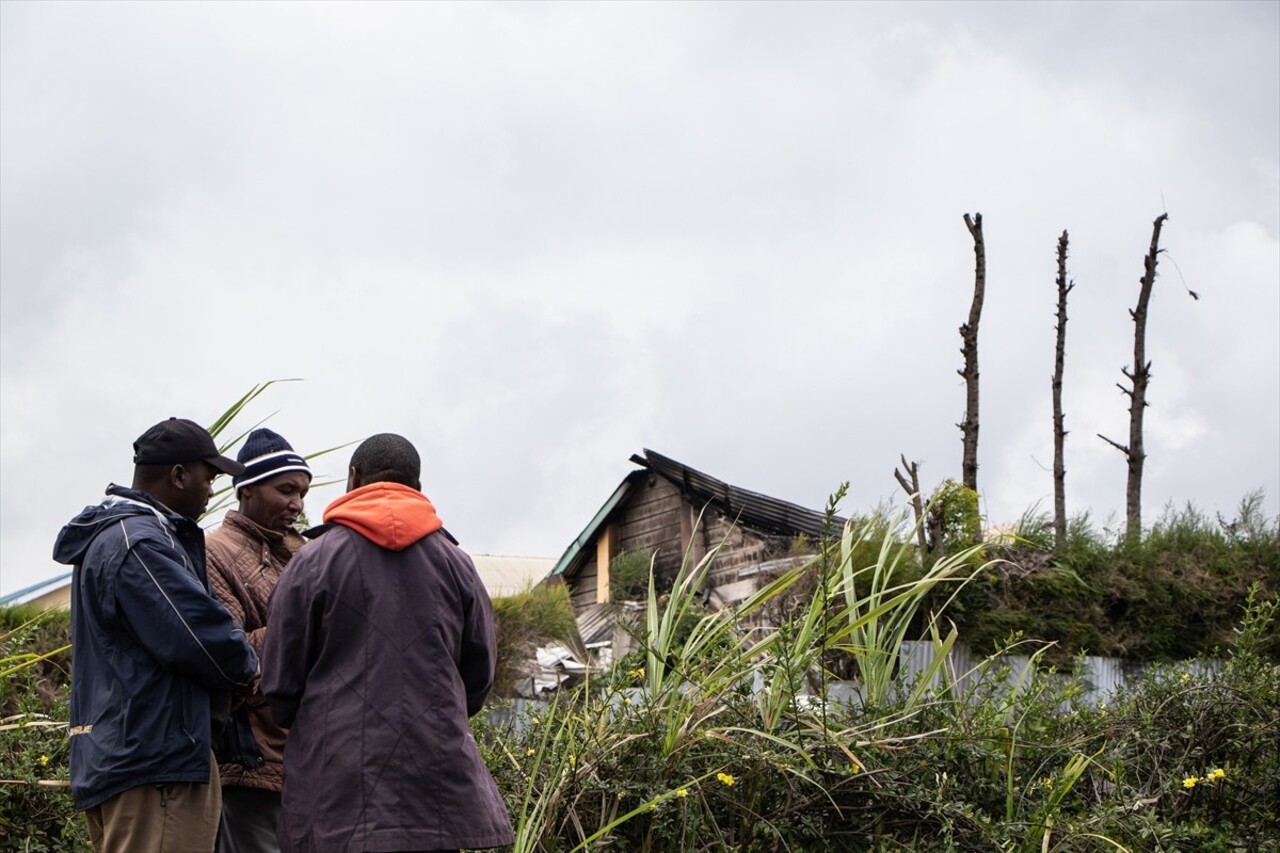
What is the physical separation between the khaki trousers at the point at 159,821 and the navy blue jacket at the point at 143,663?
0.11 feet

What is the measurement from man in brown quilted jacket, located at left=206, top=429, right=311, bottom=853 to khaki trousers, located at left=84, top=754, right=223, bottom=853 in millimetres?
240

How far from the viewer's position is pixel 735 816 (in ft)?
14.6

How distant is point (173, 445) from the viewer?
3412 mm

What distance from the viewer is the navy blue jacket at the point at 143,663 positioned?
10.1 ft

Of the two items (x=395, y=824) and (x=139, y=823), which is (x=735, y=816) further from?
(x=139, y=823)

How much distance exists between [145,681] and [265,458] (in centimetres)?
77

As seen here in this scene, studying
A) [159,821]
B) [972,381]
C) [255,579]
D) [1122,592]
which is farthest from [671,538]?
[159,821]

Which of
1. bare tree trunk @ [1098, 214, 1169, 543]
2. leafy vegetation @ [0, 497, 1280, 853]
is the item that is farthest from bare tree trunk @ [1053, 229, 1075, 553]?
leafy vegetation @ [0, 497, 1280, 853]

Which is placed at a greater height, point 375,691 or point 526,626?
point 375,691

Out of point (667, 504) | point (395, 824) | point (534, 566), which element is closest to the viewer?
point (395, 824)

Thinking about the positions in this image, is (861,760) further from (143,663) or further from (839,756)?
(143,663)

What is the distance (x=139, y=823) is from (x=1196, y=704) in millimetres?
3897

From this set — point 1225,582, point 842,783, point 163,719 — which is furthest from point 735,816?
point 1225,582

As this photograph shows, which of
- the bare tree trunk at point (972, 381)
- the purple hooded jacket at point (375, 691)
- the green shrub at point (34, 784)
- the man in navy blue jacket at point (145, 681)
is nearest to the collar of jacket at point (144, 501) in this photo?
the man in navy blue jacket at point (145, 681)
